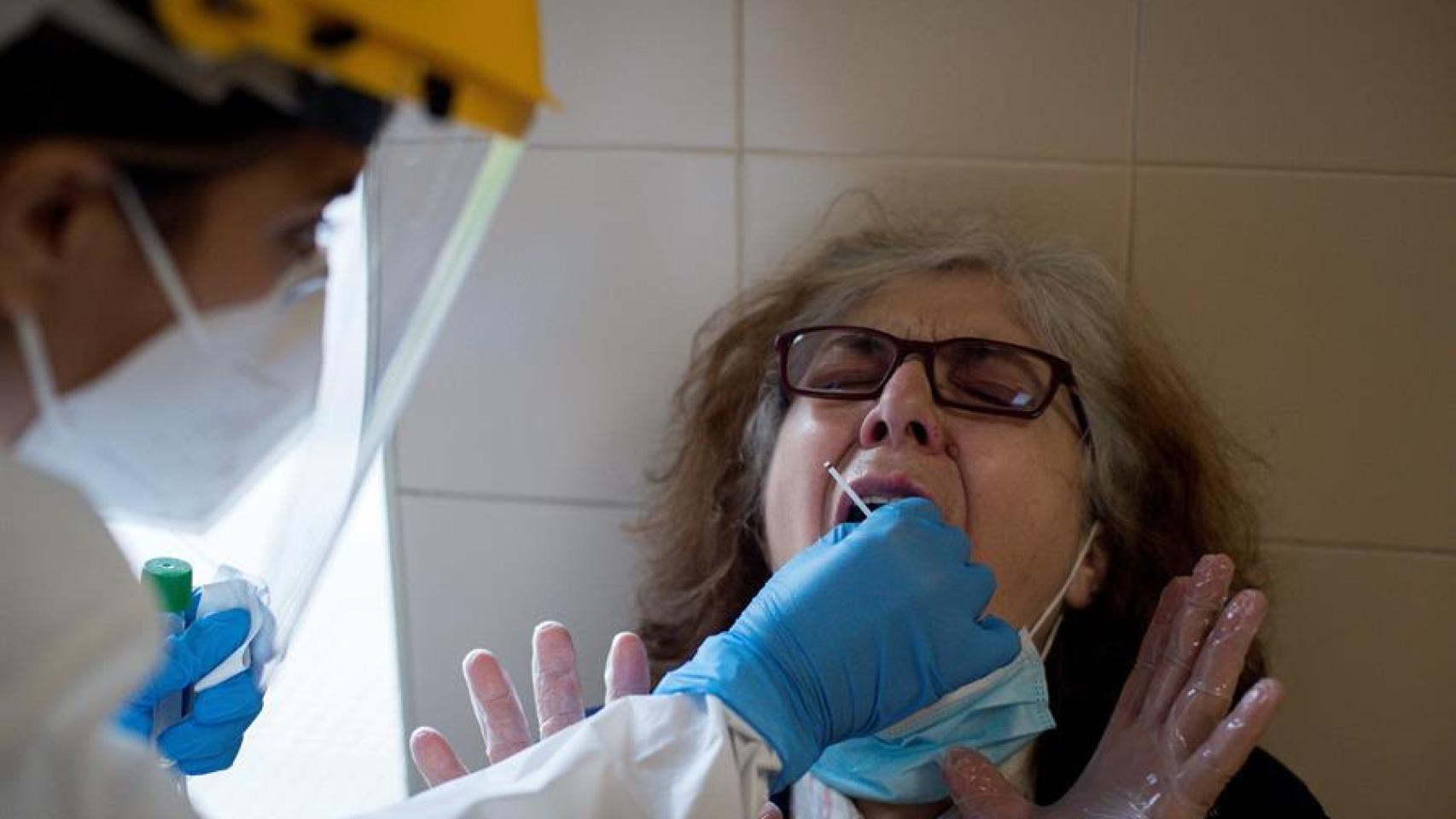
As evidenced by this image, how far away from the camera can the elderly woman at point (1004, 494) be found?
4.52ft

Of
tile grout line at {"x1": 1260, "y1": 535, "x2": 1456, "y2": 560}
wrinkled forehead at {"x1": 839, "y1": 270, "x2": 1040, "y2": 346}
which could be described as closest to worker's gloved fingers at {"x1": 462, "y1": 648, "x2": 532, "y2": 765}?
wrinkled forehead at {"x1": 839, "y1": 270, "x2": 1040, "y2": 346}

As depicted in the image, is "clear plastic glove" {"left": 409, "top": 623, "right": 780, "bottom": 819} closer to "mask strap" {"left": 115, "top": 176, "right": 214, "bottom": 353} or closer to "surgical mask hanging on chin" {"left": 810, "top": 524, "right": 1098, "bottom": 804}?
"surgical mask hanging on chin" {"left": 810, "top": 524, "right": 1098, "bottom": 804}

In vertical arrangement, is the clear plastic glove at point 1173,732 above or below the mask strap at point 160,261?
below

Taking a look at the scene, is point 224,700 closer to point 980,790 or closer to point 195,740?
point 195,740

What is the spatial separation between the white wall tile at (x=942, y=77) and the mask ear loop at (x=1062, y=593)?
422mm

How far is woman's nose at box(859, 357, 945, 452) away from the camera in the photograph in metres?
1.41

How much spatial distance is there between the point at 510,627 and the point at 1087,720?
75 cm

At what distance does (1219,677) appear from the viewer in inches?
52.3

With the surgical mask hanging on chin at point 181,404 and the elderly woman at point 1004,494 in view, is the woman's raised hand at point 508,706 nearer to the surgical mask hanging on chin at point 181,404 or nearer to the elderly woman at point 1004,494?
the elderly woman at point 1004,494

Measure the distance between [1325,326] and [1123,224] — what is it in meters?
0.25

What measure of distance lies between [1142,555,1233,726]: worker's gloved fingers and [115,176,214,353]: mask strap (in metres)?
0.93

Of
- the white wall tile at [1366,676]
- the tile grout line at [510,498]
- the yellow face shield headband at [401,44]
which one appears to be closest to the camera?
the yellow face shield headband at [401,44]

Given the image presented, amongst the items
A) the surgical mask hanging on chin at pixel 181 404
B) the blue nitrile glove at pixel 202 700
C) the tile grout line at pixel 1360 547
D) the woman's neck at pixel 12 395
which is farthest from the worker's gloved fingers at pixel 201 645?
the tile grout line at pixel 1360 547

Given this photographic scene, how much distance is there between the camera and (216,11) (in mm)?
699
